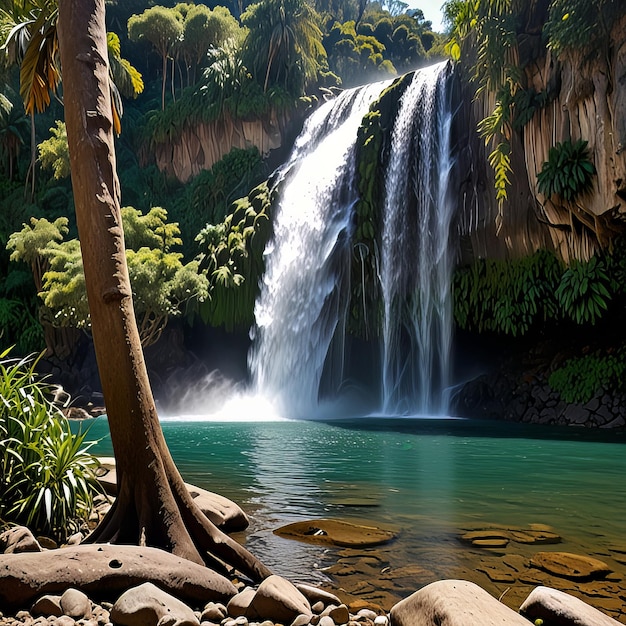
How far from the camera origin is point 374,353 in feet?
72.9

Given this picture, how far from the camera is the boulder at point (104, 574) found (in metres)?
3.33

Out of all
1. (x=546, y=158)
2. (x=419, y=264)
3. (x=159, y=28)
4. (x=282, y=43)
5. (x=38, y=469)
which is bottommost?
(x=38, y=469)

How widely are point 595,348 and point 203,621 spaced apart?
16871 millimetres

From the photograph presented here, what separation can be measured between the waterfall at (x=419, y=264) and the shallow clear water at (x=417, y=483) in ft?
19.0

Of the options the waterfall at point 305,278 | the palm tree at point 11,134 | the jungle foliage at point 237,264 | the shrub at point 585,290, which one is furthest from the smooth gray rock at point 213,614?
the palm tree at point 11,134

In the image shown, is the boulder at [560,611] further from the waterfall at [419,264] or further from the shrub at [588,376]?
the waterfall at [419,264]

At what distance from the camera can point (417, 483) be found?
7969 mm

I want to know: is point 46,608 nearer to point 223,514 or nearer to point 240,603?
point 240,603

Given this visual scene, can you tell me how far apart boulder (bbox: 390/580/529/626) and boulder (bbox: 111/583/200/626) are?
0.99 meters

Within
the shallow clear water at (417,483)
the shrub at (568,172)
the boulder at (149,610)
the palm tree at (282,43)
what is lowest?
the shallow clear water at (417,483)

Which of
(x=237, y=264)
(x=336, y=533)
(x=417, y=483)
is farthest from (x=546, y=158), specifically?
(x=336, y=533)

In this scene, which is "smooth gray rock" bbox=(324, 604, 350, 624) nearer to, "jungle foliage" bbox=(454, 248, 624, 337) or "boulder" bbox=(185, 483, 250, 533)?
"boulder" bbox=(185, 483, 250, 533)

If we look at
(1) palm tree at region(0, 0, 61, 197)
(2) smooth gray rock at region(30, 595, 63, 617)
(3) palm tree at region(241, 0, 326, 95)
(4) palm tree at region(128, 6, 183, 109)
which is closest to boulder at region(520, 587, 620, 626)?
(2) smooth gray rock at region(30, 595, 63, 617)

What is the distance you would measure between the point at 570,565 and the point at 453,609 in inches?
78.3
